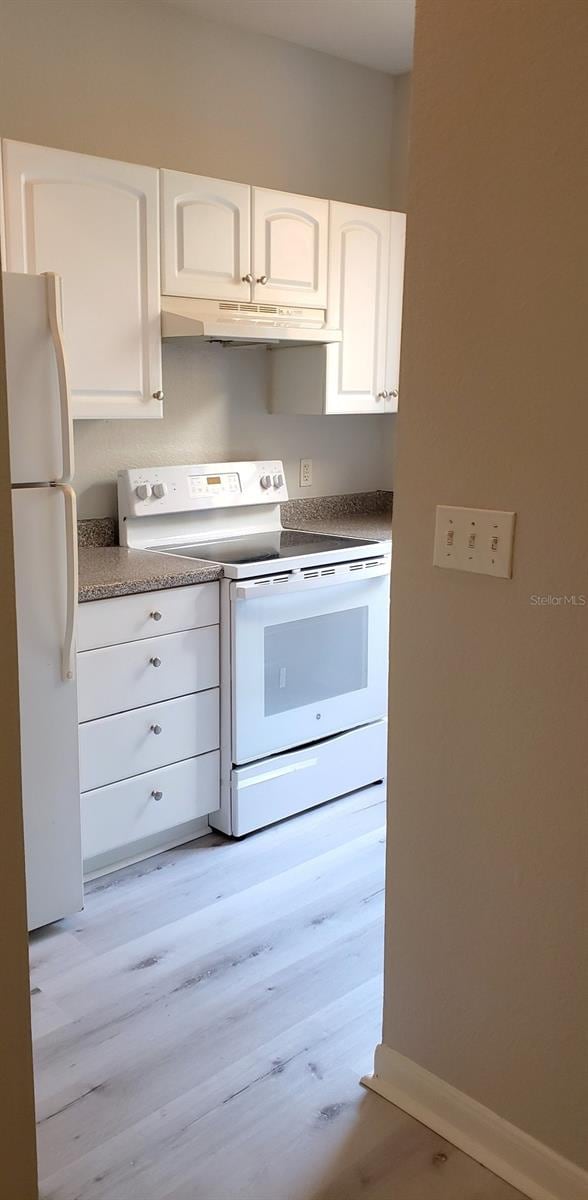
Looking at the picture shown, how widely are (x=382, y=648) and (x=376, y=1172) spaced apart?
1.92m

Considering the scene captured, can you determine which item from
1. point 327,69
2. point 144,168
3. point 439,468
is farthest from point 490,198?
point 327,69

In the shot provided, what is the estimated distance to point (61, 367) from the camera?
2338 millimetres

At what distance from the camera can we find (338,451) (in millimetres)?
4125

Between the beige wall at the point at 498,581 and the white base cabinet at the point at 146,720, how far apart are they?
1107mm

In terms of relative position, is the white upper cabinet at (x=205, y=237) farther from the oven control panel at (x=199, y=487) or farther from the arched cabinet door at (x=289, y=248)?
the oven control panel at (x=199, y=487)

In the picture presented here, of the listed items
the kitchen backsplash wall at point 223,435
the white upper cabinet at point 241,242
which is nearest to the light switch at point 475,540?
the white upper cabinet at point 241,242

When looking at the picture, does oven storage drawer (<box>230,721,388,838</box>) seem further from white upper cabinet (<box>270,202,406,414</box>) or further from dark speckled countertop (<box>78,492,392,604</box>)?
white upper cabinet (<box>270,202,406,414</box>)

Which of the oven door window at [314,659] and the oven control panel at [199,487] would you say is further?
the oven control panel at [199,487]

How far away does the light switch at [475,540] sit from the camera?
1.66m

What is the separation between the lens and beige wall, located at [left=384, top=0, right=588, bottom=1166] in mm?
1529

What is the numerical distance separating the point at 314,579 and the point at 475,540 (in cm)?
145

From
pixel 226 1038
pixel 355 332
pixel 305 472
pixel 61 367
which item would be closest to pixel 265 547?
pixel 305 472

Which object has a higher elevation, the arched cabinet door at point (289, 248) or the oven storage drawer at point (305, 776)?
the arched cabinet door at point (289, 248)

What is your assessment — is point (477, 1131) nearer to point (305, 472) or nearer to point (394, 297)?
point (305, 472)
